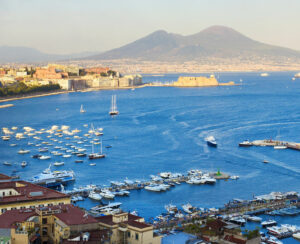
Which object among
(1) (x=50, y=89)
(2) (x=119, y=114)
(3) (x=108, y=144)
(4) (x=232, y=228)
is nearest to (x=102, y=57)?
(1) (x=50, y=89)

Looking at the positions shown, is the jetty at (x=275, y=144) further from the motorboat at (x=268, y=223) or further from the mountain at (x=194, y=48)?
the mountain at (x=194, y=48)

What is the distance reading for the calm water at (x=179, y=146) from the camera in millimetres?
13156

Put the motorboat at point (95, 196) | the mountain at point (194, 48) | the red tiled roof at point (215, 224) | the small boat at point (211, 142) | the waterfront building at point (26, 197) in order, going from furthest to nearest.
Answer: the mountain at point (194, 48)
the small boat at point (211, 142)
the motorboat at point (95, 196)
the waterfront building at point (26, 197)
the red tiled roof at point (215, 224)

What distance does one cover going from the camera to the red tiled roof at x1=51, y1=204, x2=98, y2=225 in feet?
21.2

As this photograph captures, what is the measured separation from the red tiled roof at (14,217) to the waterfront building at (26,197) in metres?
0.84

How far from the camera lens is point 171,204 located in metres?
11.9

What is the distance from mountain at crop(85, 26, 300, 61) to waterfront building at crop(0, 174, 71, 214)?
150 metres

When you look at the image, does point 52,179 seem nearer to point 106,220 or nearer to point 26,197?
point 26,197

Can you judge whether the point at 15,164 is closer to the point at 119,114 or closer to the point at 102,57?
the point at 119,114

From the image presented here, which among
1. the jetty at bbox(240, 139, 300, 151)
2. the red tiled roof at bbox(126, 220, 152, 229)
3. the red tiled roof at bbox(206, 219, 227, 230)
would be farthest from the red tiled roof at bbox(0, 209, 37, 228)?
the jetty at bbox(240, 139, 300, 151)

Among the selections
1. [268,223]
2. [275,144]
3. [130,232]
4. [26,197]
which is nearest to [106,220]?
[130,232]

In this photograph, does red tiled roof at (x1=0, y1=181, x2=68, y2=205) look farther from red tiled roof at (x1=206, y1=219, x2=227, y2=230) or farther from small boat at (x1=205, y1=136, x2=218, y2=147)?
small boat at (x1=205, y1=136, x2=218, y2=147)

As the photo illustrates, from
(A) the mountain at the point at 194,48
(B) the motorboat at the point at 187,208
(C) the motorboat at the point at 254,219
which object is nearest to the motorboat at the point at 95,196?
(B) the motorboat at the point at 187,208

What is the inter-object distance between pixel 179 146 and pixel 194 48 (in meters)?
153
